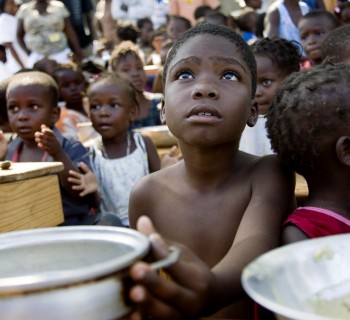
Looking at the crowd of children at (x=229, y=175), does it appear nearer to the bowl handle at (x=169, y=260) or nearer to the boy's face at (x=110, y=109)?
the bowl handle at (x=169, y=260)

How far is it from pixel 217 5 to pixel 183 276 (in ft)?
25.8

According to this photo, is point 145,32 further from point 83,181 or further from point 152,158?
point 83,181

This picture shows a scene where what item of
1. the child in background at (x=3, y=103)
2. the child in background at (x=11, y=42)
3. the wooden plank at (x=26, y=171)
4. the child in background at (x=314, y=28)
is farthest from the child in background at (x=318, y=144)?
the child in background at (x=11, y=42)

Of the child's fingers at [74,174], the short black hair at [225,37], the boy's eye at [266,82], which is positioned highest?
the short black hair at [225,37]

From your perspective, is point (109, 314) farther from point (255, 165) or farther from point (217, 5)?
point (217, 5)

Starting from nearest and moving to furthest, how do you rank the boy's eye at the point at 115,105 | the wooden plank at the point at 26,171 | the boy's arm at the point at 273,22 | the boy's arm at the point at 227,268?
1. the boy's arm at the point at 227,268
2. the wooden plank at the point at 26,171
3. the boy's eye at the point at 115,105
4. the boy's arm at the point at 273,22

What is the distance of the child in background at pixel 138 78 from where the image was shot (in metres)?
4.59

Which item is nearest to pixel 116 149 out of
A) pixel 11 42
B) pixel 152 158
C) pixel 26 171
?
pixel 152 158

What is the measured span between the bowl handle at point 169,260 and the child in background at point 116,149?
7.85 feet

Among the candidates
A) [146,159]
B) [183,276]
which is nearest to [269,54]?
[146,159]

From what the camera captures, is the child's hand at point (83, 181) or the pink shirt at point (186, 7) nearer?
the child's hand at point (83, 181)

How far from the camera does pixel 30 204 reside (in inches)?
81.4

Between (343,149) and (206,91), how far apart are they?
14.1 inches

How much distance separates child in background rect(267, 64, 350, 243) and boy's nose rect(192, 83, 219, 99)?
0.20 metres
